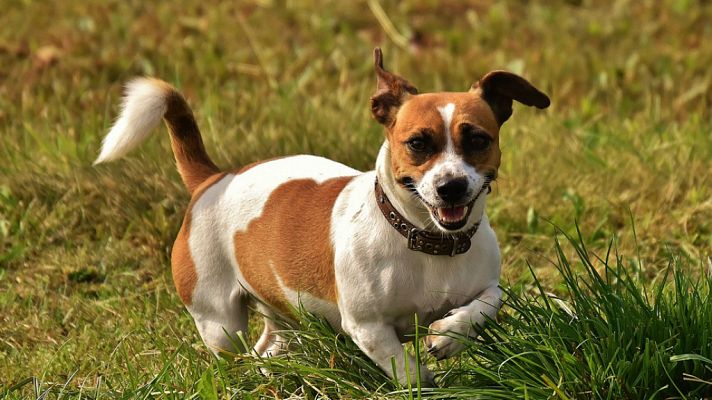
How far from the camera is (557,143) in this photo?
646 centimetres

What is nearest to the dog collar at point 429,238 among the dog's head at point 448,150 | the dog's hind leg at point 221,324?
the dog's head at point 448,150

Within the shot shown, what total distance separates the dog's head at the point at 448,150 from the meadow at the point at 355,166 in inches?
14.6

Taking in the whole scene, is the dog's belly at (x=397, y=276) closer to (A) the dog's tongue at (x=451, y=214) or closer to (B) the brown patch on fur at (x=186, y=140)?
(A) the dog's tongue at (x=451, y=214)

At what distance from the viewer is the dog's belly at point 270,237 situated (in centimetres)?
418

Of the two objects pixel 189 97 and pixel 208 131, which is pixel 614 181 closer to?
pixel 208 131

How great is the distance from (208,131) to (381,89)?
2429 millimetres

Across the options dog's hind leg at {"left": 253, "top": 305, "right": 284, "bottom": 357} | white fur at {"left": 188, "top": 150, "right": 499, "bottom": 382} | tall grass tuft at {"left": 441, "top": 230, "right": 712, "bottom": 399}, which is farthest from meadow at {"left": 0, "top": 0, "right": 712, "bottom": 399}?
dog's hind leg at {"left": 253, "top": 305, "right": 284, "bottom": 357}

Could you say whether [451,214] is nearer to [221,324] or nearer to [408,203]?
[408,203]

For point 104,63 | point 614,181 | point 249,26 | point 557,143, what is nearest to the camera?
point 614,181

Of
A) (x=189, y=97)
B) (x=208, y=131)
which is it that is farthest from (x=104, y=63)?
(x=208, y=131)

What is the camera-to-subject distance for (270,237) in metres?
4.31

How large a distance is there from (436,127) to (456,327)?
621 millimetres

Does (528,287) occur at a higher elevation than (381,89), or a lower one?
lower

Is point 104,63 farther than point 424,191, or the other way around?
point 104,63
